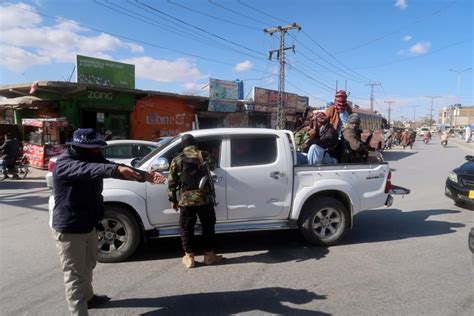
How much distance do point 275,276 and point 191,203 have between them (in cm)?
135

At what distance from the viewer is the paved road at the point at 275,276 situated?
12.7 ft

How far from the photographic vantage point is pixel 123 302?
4.00 metres

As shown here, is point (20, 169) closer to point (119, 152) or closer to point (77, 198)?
point (119, 152)

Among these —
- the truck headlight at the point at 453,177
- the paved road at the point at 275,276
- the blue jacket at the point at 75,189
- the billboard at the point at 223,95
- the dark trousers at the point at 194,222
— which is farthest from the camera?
the billboard at the point at 223,95

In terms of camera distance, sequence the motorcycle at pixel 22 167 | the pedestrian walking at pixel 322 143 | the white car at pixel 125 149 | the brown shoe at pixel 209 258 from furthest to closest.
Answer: the motorcycle at pixel 22 167, the white car at pixel 125 149, the pedestrian walking at pixel 322 143, the brown shoe at pixel 209 258

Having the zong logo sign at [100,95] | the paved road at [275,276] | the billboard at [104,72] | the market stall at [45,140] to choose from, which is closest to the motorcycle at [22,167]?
the market stall at [45,140]

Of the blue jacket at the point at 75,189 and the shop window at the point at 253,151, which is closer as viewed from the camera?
the blue jacket at the point at 75,189

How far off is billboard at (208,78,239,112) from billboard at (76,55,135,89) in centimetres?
505

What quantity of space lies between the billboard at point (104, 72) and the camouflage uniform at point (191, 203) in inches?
646

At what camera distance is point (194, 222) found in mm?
4938

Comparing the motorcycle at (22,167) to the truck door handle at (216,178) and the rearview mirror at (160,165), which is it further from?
the truck door handle at (216,178)

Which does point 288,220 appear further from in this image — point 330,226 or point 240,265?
point 240,265

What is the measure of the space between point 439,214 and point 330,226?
3.61 metres

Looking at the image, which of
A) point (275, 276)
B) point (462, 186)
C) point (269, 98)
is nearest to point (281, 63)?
point (269, 98)
